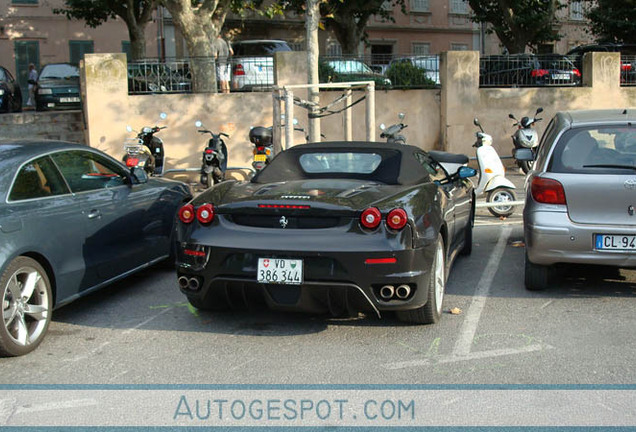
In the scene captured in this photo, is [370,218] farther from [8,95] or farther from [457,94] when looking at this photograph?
[8,95]

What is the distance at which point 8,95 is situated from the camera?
19375 mm

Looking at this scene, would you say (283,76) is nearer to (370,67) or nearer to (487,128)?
(370,67)

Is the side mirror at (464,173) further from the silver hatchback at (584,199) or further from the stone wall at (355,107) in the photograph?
the stone wall at (355,107)

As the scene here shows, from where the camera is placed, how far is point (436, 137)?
16.6 meters

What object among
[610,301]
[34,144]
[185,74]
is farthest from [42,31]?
[610,301]

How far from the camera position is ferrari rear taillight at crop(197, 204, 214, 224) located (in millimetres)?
5332

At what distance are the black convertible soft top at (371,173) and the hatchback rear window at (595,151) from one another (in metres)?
1.18

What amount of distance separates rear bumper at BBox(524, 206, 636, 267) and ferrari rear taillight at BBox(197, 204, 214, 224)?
2.73m

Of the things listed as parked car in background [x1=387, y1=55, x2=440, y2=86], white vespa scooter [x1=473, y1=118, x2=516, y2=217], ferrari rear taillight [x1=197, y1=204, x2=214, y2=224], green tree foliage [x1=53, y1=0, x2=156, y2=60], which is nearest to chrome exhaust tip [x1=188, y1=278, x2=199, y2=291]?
ferrari rear taillight [x1=197, y1=204, x2=214, y2=224]

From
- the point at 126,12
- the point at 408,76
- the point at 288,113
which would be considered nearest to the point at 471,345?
the point at 288,113

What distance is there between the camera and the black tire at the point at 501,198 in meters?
10.6

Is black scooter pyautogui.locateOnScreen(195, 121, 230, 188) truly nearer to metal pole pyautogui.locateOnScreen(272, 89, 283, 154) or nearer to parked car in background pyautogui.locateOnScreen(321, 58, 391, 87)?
metal pole pyautogui.locateOnScreen(272, 89, 283, 154)

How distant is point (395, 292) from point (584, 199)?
6.61 ft

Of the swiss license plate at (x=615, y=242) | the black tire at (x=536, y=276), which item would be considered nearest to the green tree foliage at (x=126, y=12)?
the black tire at (x=536, y=276)
